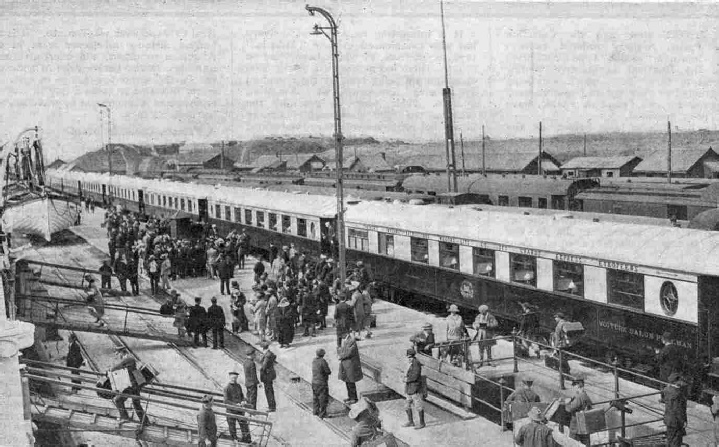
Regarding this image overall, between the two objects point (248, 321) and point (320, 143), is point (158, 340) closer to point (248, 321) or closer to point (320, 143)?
point (248, 321)

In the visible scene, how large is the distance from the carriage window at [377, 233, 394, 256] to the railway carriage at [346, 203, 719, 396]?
0.10 feet

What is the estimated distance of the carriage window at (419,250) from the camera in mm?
20266

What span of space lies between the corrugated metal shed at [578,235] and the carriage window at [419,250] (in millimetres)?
346

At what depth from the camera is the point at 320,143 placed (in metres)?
160

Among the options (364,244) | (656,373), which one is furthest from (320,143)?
(656,373)

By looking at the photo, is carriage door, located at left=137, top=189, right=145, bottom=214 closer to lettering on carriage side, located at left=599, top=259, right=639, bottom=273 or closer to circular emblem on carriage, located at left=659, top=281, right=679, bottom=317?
lettering on carriage side, located at left=599, top=259, right=639, bottom=273

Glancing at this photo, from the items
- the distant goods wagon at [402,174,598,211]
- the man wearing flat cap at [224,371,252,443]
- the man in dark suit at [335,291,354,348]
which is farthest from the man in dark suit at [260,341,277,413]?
the distant goods wagon at [402,174,598,211]

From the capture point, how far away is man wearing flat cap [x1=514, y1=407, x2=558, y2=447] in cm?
812

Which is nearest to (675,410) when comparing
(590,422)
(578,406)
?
(590,422)

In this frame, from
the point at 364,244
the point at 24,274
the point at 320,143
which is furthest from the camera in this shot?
the point at 320,143

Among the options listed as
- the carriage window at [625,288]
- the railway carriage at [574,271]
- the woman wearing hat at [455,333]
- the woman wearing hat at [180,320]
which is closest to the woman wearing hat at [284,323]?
the woman wearing hat at [180,320]

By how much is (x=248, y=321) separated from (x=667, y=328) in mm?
11564

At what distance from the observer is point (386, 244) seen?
22469 mm

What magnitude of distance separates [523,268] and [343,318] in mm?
4113
